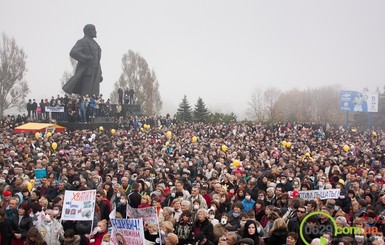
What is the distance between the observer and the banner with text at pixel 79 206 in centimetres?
852

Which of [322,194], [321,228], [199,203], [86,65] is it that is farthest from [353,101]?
[321,228]

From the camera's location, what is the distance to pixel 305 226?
7.33m

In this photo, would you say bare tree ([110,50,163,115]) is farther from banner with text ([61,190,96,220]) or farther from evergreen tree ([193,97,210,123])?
banner with text ([61,190,96,220])

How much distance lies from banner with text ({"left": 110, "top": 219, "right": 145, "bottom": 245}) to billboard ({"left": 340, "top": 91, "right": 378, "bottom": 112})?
45.0 m

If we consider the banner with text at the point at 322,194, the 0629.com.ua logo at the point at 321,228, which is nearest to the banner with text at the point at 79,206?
the 0629.com.ua logo at the point at 321,228

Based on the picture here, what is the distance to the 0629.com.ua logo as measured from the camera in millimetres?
7119

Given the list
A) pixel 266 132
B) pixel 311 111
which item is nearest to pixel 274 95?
pixel 311 111

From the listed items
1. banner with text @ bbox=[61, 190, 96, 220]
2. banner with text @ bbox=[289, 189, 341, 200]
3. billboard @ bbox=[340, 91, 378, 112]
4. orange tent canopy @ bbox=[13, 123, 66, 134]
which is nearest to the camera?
banner with text @ bbox=[61, 190, 96, 220]

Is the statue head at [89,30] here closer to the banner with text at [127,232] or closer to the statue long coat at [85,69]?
the statue long coat at [85,69]

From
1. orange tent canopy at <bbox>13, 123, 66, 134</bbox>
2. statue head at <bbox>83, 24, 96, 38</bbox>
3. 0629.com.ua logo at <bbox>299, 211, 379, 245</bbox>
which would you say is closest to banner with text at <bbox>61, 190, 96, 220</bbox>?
0629.com.ua logo at <bbox>299, 211, 379, 245</bbox>

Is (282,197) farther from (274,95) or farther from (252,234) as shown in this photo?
(274,95)

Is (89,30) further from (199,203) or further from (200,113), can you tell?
(199,203)

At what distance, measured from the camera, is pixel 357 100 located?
48.8 m

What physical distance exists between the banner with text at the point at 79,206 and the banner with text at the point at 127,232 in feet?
5.17
